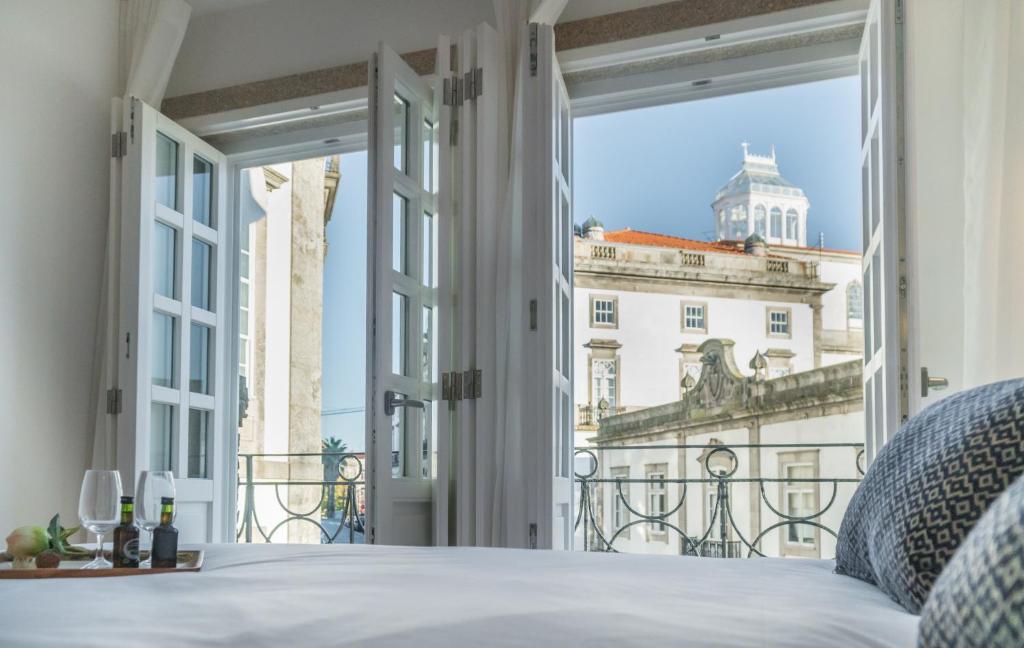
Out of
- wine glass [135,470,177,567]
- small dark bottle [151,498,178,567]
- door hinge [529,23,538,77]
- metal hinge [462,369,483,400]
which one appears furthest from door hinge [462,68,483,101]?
small dark bottle [151,498,178,567]

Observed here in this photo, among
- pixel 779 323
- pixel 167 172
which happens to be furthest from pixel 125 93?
pixel 779 323

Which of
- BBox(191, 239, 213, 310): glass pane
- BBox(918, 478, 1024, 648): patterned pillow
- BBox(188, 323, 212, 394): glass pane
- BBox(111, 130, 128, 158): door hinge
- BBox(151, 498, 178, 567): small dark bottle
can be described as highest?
BBox(111, 130, 128, 158): door hinge

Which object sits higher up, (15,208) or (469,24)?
(469,24)

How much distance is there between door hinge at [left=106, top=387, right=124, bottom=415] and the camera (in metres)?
3.93

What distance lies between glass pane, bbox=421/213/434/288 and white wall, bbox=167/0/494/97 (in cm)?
73

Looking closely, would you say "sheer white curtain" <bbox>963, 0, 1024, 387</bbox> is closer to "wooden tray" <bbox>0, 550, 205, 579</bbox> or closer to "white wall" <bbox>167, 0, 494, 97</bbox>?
"white wall" <bbox>167, 0, 494, 97</bbox>

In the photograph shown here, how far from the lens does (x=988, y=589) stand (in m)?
0.48

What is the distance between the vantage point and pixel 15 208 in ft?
12.4

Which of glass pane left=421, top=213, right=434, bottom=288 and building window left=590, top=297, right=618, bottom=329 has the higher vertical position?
building window left=590, top=297, right=618, bottom=329

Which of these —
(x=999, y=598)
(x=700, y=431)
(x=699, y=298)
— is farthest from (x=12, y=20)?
(x=699, y=298)

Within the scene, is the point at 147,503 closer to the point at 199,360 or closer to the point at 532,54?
the point at 532,54

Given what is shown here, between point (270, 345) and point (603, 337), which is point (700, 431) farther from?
point (270, 345)

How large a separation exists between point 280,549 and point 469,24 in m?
2.72

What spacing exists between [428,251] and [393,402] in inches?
26.4
